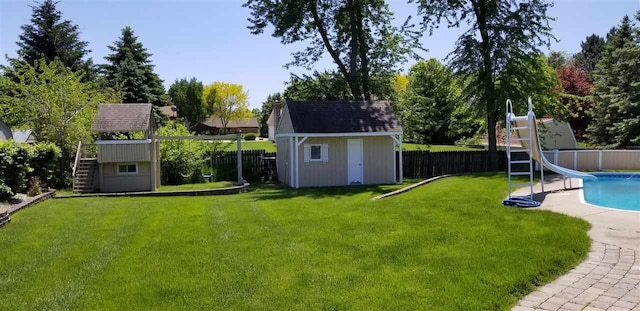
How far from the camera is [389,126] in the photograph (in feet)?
68.4

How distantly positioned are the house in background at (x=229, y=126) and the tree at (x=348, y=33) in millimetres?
46573

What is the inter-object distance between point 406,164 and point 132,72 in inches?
1067

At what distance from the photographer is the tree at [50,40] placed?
36469 mm

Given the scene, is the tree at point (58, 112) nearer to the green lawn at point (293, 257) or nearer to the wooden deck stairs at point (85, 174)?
the wooden deck stairs at point (85, 174)

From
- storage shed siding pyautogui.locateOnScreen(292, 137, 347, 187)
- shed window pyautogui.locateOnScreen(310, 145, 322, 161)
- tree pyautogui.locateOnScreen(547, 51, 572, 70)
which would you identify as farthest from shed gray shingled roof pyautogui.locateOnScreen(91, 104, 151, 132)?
tree pyautogui.locateOnScreen(547, 51, 572, 70)

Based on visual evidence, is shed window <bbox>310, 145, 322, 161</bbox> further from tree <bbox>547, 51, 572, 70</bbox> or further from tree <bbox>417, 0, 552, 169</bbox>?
tree <bbox>547, 51, 572, 70</bbox>

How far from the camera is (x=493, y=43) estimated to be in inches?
925

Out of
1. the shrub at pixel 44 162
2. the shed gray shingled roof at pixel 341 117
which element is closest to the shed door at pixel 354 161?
the shed gray shingled roof at pixel 341 117

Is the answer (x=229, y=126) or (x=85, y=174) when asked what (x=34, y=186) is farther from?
(x=229, y=126)

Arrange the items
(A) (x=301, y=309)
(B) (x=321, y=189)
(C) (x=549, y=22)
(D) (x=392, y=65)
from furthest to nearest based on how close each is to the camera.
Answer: (D) (x=392, y=65) < (C) (x=549, y=22) < (B) (x=321, y=189) < (A) (x=301, y=309)

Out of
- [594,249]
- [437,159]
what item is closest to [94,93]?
[437,159]

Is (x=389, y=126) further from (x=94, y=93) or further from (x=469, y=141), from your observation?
(x=469, y=141)

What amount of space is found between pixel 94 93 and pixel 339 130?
15.2 meters

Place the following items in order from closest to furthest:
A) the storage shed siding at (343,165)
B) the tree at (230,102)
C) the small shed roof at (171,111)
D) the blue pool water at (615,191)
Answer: the blue pool water at (615,191), the storage shed siding at (343,165), the small shed roof at (171,111), the tree at (230,102)
